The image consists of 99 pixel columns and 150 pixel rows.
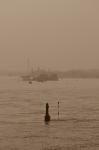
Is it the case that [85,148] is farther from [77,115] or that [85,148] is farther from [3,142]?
[77,115]

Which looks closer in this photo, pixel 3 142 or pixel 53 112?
pixel 3 142

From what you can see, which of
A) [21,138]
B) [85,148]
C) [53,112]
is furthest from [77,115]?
[85,148]

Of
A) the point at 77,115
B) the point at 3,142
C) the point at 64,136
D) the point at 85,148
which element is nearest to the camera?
the point at 85,148

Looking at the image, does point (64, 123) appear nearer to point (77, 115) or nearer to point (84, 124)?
point (84, 124)

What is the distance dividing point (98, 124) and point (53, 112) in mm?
16056

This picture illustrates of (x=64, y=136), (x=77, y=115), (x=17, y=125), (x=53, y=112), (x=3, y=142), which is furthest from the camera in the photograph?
(x=53, y=112)

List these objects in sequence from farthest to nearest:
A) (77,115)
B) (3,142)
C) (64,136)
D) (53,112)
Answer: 1. (53,112)
2. (77,115)
3. (64,136)
4. (3,142)

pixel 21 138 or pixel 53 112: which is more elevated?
pixel 53 112

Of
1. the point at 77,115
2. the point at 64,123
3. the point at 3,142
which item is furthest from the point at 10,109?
the point at 3,142

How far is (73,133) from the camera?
4912 centimetres

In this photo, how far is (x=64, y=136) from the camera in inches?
1847

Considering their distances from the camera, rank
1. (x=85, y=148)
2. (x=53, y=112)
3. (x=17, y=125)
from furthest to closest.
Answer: (x=53, y=112) → (x=17, y=125) → (x=85, y=148)

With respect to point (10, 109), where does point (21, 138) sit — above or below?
below

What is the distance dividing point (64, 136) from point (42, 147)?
604 centimetres
